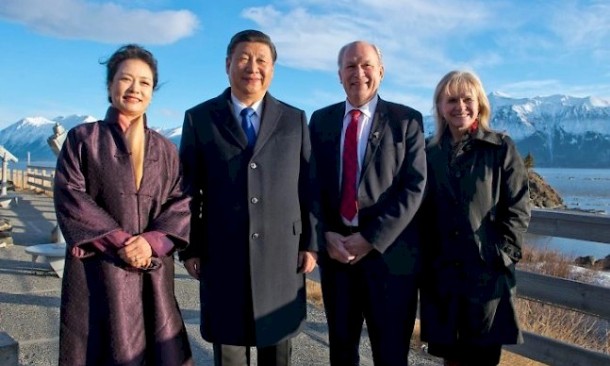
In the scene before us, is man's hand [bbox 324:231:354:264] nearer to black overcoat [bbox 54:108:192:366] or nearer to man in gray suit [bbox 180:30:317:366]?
man in gray suit [bbox 180:30:317:366]

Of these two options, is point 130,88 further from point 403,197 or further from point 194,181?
point 403,197

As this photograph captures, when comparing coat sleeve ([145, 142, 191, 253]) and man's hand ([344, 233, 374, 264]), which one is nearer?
coat sleeve ([145, 142, 191, 253])

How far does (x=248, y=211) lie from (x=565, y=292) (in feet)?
6.42

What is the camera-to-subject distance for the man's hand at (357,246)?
8.36 feet

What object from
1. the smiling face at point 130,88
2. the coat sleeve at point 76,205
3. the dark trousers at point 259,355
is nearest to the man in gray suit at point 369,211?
the dark trousers at point 259,355

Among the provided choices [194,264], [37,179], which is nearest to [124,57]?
[194,264]

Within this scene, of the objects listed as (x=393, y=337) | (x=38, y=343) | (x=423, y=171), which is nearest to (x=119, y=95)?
(x=423, y=171)

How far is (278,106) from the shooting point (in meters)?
2.64

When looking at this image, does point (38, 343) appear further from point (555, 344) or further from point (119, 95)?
point (555, 344)

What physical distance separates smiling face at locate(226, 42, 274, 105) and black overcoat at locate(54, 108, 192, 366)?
524 millimetres

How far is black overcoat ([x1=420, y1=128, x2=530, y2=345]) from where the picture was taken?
2.56 meters

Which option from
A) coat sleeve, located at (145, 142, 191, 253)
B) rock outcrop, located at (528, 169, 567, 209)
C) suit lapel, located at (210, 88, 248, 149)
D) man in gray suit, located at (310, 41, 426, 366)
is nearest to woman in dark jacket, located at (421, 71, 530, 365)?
man in gray suit, located at (310, 41, 426, 366)

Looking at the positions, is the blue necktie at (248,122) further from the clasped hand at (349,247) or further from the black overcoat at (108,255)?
the clasped hand at (349,247)

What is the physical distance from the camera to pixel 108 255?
2227 mm
